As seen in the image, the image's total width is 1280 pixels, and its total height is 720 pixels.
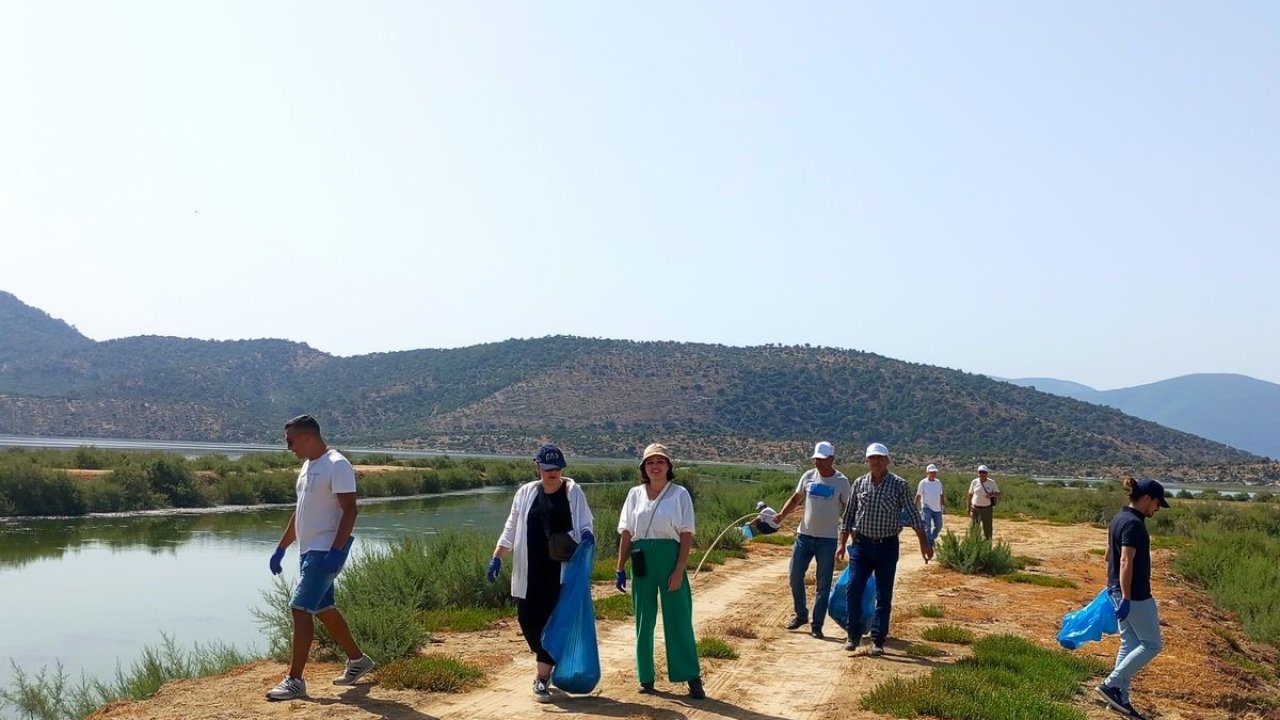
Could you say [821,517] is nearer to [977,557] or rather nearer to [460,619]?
[460,619]

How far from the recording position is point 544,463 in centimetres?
746

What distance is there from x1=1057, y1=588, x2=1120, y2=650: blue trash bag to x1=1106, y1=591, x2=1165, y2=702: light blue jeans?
12 cm

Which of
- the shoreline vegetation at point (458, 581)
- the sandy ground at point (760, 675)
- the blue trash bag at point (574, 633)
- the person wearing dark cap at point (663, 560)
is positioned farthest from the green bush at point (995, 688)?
the blue trash bag at point (574, 633)

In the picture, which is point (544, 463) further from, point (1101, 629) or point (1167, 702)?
point (1167, 702)

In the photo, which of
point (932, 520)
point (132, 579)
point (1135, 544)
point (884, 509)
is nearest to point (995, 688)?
point (1135, 544)

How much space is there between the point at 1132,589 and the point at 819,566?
319 cm

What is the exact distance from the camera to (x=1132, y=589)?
8117mm

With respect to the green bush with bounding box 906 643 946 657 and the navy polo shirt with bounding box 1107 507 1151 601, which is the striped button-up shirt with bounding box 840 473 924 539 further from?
the navy polo shirt with bounding box 1107 507 1151 601

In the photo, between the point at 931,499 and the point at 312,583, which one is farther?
the point at 931,499

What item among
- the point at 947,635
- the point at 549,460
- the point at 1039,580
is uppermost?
the point at 549,460

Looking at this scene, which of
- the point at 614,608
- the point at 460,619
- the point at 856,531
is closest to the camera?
the point at 856,531

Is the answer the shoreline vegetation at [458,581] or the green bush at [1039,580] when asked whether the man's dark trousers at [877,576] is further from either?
the green bush at [1039,580]

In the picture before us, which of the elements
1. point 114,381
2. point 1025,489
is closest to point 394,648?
point 1025,489

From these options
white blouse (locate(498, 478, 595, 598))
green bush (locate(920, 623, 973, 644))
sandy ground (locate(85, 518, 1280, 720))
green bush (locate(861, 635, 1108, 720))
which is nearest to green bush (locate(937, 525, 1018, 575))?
sandy ground (locate(85, 518, 1280, 720))
